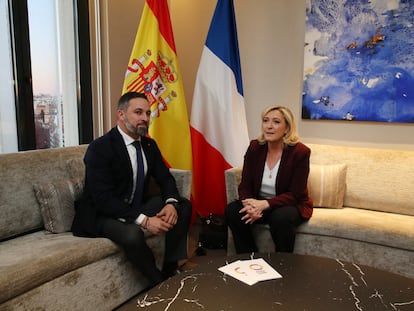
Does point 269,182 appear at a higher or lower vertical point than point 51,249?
higher

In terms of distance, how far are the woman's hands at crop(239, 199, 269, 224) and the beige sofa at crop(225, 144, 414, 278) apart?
0.45ft

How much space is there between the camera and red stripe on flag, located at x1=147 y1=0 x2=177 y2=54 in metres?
2.70

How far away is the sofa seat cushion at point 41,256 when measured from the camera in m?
1.42

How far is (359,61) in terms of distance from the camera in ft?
9.18

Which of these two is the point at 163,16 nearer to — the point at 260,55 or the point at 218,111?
the point at 218,111

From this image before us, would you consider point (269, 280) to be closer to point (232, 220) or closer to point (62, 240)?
point (232, 220)

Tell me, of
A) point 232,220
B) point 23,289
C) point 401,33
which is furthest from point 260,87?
point 23,289

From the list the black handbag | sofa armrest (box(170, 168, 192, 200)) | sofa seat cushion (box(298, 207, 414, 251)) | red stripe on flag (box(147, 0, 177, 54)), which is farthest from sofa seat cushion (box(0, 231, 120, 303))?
red stripe on flag (box(147, 0, 177, 54))

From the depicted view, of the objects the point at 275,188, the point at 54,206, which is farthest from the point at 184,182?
the point at 54,206

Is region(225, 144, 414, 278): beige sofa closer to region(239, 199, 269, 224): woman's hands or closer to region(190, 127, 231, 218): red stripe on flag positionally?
region(239, 199, 269, 224): woman's hands

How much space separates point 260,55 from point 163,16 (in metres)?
0.98

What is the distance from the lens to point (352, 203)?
2.57 metres

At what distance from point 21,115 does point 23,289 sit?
134 centimetres

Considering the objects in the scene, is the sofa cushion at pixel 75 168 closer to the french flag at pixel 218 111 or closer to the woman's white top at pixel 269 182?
the french flag at pixel 218 111
